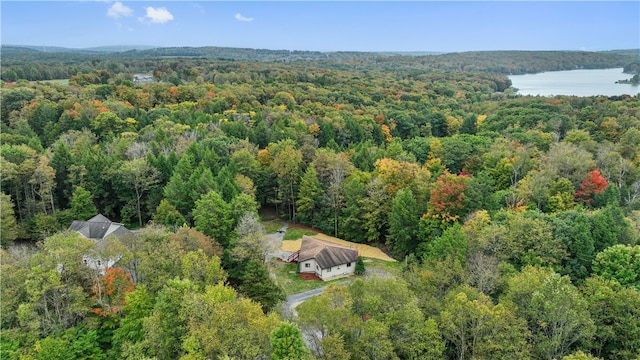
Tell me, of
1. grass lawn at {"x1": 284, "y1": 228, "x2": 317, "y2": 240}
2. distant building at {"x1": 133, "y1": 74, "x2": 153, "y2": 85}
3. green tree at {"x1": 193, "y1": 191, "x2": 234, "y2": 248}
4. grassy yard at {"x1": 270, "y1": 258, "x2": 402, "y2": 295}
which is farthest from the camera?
distant building at {"x1": 133, "y1": 74, "x2": 153, "y2": 85}

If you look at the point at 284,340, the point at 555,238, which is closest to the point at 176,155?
the point at 284,340

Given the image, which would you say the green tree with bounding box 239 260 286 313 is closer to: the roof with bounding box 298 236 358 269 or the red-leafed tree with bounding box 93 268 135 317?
the red-leafed tree with bounding box 93 268 135 317

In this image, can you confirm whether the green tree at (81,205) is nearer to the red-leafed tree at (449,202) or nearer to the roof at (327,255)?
the roof at (327,255)

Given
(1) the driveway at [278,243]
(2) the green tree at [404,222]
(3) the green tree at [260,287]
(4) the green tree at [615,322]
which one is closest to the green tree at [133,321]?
(3) the green tree at [260,287]

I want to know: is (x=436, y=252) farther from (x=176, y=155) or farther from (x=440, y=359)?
(x=176, y=155)

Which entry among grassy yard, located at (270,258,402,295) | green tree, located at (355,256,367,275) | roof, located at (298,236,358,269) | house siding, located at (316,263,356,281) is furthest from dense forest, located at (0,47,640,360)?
roof, located at (298,236,358,269)

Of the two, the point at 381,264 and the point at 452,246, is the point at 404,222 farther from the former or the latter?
the point at 452,246

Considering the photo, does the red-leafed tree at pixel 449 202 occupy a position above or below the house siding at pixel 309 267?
above
